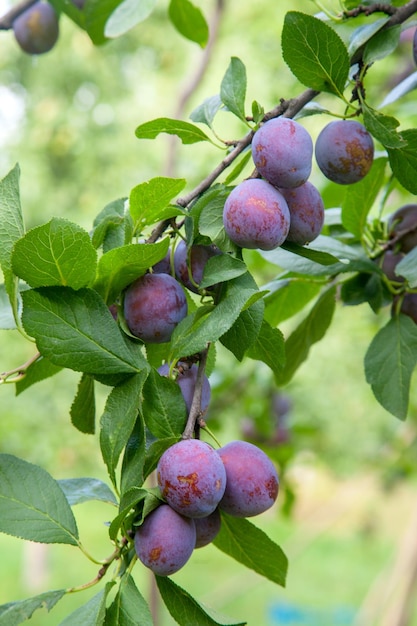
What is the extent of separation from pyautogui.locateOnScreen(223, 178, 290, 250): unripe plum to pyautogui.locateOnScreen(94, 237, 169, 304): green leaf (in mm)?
45

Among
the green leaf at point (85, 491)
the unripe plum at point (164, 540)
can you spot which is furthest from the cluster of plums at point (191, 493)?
the green leaf at point (85, 491)

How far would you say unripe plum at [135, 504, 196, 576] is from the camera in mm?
421

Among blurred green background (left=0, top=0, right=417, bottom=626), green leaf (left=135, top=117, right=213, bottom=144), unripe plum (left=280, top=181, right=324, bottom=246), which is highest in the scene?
green leaf (left=135, top=117, right=213, bottom=144)

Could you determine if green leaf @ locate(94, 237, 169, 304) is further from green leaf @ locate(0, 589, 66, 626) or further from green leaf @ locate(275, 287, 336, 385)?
green leaf @ locate(275, 287, 336, 385)

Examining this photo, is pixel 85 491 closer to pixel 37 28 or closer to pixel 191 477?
pixel 191 477

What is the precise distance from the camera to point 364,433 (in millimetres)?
2693

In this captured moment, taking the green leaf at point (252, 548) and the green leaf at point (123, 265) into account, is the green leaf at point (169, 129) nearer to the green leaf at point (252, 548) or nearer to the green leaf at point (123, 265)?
the green leaf at point (123, 265)

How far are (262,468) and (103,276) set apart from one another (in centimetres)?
16

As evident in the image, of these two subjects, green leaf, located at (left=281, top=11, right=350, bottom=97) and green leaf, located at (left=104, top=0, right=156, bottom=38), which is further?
green leaf, located at (left=104, top=0, right=156, bottom=38)

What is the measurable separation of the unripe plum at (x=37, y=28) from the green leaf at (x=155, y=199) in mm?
704

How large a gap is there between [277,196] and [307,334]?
30cm

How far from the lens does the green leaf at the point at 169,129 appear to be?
0.55 meters

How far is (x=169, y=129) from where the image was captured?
0.56m

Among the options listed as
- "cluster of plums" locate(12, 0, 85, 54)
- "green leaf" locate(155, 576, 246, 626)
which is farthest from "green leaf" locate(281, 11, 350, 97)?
"cluster of plums" locate(12, 0, 85, 54)
